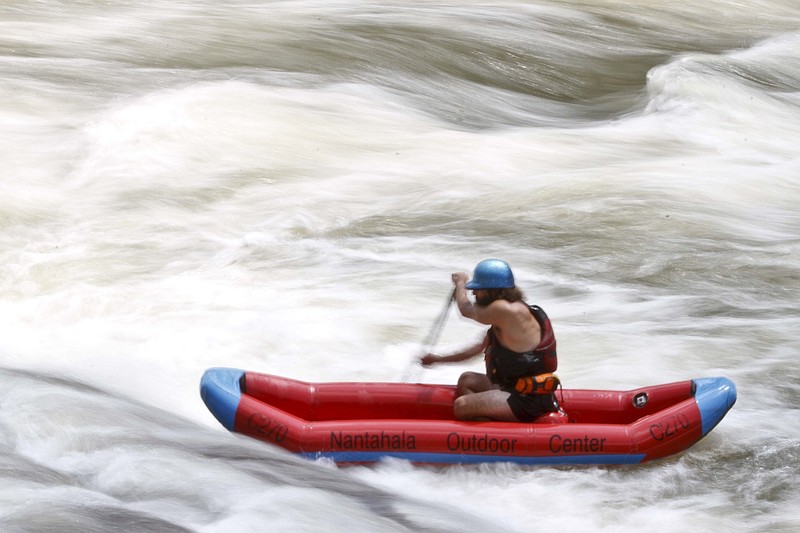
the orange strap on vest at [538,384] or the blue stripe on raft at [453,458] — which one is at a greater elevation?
the orange strap on vest at [538,384]

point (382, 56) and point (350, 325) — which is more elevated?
point (382, 56)

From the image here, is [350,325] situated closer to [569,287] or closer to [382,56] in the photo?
[569,287]

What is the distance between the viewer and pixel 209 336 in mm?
7652

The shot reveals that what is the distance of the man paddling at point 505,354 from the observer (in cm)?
562

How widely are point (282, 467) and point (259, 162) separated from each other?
5406mm

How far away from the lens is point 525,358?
18.8 ft

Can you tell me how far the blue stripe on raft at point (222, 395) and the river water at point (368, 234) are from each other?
0.12 m

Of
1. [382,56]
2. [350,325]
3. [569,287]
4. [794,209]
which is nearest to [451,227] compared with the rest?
[569,287]

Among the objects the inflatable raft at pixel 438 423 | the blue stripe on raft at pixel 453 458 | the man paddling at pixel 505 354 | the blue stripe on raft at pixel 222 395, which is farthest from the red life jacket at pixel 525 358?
the blue stripe on raft at pixel 222 395

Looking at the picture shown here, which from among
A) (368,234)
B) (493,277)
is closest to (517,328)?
(493,277)

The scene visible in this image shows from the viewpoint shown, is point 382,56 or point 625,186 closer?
point 625,186

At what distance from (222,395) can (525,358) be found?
57.2 inches

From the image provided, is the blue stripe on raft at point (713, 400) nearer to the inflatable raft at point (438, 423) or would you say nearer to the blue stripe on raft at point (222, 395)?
the inflatable raft at point (438, 423)

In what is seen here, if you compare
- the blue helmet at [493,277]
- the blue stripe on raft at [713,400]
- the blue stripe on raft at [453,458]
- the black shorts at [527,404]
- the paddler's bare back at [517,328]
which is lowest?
the blue stripe on raft at [453,458]
